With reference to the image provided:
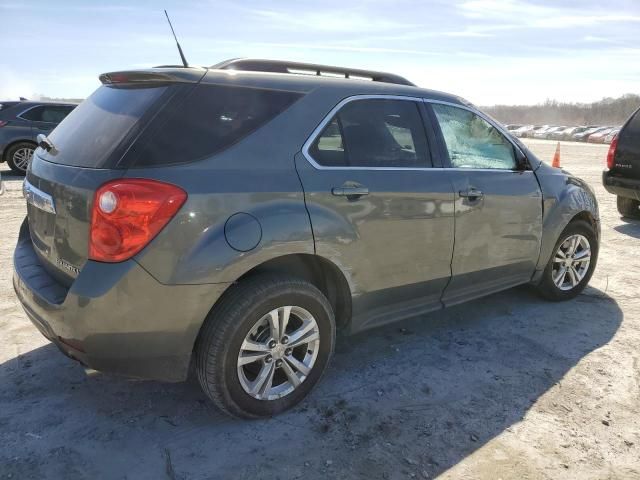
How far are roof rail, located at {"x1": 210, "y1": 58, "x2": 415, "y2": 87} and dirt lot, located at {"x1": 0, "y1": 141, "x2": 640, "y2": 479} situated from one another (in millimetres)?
1854

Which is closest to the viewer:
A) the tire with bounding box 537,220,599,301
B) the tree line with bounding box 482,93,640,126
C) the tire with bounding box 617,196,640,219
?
the tire with bounding box 537,220,599,301

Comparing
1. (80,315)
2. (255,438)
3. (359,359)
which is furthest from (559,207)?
(80,315)

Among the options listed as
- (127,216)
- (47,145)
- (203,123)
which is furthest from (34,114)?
(127,216)

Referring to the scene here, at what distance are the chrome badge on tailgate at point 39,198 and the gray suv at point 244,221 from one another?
0.05ft

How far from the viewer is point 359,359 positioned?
139 inches

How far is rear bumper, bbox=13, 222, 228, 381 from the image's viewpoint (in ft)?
7.63

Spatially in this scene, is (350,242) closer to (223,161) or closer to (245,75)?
(223,161)

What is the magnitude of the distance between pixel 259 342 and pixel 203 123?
1.16 m

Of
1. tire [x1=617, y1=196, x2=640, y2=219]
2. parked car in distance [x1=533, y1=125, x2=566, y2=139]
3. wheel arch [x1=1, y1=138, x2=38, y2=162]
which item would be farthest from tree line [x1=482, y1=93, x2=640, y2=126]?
wheel arch [x1=1, y1=138, x2=38, y2=162]

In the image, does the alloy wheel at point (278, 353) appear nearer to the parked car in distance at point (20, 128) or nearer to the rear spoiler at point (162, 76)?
the rear spoiler at point (162, 76)

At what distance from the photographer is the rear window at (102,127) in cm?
250

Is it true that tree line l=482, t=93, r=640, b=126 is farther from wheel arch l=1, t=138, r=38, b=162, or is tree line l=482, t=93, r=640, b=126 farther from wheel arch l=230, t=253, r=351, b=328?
wheel arch l=230, t=253, r=351, b=328

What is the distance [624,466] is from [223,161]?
2.44 meters

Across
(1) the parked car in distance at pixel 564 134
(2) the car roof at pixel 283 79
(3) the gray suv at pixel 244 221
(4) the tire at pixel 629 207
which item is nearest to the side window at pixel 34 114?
(3) the gray suv at pixel 244 221
